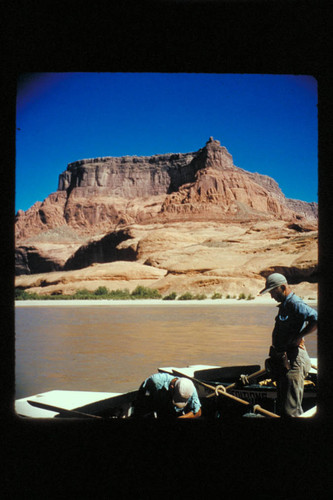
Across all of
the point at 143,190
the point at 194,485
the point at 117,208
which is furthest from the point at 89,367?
the point at 143,190

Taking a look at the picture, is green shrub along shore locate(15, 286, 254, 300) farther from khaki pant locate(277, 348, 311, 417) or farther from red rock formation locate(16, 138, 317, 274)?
khaki pant locate(277, 348, 311, 417)

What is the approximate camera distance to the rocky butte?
3950 centimetres

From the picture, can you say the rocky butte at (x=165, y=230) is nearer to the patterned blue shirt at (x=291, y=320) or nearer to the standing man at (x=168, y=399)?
the patterned blue shirt at (x=291, y=320)

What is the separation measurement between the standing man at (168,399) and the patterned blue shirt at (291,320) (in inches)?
34.1

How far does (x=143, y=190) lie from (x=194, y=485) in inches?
4060

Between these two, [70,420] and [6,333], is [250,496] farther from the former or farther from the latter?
[6,333]

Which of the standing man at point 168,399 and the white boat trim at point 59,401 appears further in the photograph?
the white boat trim at point 59,401

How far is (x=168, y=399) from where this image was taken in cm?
326

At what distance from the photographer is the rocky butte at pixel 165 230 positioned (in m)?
39.5

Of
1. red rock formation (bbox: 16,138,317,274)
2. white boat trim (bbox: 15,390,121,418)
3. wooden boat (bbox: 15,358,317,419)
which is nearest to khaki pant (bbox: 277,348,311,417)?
wooden boat (bbox: 15,358,317,419)

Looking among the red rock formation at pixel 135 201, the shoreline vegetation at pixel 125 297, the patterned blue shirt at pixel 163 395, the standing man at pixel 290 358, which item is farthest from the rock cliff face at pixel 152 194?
the patterned blue shirt at pixel 163 395

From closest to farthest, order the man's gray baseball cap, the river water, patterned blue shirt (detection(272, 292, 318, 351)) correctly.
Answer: patterned blue shirt (detection(272, 292, 318, 351)) → the man's gray baseball cap → the river water

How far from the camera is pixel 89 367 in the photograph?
28.6 feet

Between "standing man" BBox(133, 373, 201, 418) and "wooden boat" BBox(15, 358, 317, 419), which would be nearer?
"standing man" BBox(133, 373, 201, 418)
